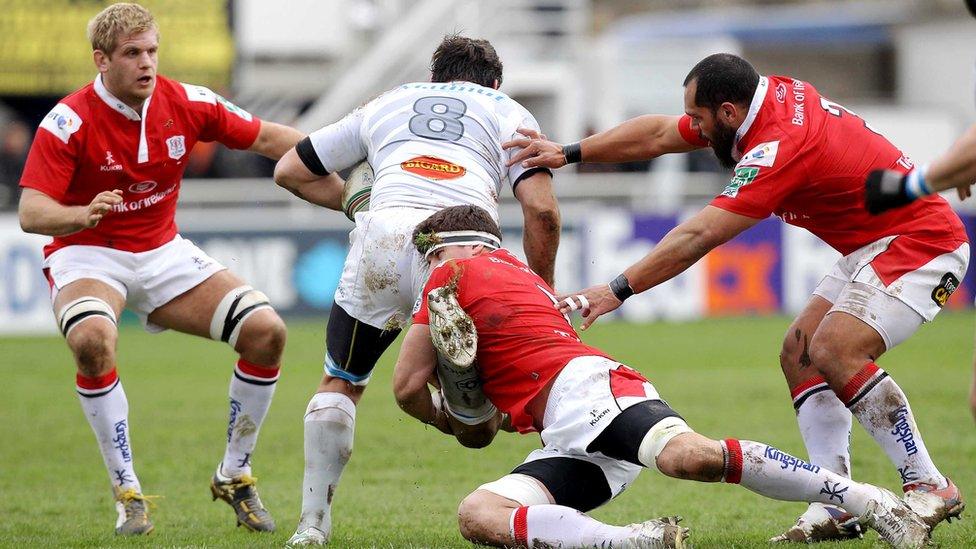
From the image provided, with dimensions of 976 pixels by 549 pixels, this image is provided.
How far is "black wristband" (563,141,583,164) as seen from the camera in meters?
7.02

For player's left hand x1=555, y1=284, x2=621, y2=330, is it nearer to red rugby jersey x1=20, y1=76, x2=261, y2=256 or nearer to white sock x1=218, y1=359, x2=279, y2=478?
white sock x1=218, y1=359, x2=279, y2=478

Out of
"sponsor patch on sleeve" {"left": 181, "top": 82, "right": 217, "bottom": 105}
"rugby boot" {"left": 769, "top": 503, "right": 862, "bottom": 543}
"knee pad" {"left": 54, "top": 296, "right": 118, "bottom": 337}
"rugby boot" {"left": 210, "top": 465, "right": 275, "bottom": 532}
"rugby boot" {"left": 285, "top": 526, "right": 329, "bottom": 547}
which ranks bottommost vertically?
"rugby boot" {"left": 210, "top": 465, "right": 275, "bottom": 532}

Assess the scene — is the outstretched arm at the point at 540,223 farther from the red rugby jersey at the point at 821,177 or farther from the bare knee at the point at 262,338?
the bare knee at the point at 262,338

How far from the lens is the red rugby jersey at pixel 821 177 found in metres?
6.25

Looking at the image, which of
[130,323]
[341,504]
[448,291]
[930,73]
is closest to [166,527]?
[341,504]

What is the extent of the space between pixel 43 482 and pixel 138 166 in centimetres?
267

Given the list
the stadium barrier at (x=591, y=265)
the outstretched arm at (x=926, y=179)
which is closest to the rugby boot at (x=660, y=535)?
the outstretched arm at (x=926, y=179)

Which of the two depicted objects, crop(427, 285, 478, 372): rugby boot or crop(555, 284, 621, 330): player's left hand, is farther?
crop(555, 284, 621, 330): player's left hand

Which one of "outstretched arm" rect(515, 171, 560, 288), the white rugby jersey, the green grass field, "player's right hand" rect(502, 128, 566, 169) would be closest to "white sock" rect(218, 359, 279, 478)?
the green grass field

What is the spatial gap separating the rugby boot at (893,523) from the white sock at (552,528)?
101 cm

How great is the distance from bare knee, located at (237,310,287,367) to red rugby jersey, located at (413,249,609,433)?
172 cm

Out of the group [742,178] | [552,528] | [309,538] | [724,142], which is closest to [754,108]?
[724,142]

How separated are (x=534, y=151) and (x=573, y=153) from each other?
1.17ft

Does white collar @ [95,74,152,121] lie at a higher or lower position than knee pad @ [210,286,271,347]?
higher
